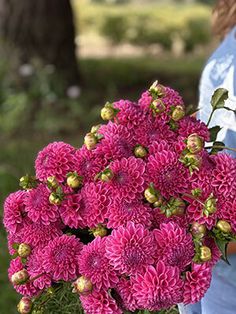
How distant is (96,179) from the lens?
1382mm

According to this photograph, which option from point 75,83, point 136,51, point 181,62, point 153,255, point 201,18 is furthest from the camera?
point 201,18

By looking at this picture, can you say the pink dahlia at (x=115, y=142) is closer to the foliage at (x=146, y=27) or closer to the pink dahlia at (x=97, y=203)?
the pink dahlia at (x=97, y=203)

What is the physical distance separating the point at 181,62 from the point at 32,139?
5.02 m

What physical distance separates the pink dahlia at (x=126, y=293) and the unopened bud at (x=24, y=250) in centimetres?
19

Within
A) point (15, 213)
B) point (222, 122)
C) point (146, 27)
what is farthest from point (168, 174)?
point (146, 27)

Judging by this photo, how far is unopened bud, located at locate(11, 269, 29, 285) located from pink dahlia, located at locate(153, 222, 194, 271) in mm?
269

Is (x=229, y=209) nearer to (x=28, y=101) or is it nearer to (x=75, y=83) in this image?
(x=28, y=101)

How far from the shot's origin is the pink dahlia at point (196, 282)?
4.29 ft

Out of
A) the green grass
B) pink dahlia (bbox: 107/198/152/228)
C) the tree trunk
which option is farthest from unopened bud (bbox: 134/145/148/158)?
the tree trunk

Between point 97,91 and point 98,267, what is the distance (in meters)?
6.65

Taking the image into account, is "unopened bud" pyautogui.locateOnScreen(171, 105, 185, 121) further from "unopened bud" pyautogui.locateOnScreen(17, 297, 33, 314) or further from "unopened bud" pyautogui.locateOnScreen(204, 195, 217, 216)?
"unopened bud" pyautogui.locateOnScreen(17, 297, 33, 314)

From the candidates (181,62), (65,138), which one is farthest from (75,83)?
(181,62)

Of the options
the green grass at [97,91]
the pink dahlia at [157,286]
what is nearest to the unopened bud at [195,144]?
the pink dahlia at [157,286]

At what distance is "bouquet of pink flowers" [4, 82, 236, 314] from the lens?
4.26 ft
